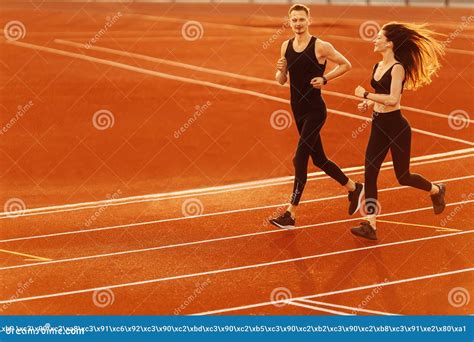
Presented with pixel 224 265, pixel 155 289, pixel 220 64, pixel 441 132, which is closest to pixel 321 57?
pixel 224 265

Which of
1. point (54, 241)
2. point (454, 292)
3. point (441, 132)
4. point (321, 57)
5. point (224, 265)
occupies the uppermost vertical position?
point (441, 132)

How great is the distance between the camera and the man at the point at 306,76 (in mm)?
10609

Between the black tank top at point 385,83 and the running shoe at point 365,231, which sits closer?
the black tank top at point 385,83

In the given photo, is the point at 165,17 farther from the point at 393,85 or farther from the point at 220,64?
the point at 393,85

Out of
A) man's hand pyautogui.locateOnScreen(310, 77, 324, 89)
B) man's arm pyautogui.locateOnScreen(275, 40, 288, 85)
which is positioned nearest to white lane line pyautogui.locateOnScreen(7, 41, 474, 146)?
man's arm pyautogui.locateOnScreen(275, 40, 288, 85)

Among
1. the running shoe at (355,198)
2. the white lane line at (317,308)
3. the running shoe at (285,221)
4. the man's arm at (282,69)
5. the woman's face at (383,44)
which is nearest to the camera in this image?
the white lane line at (317,308)

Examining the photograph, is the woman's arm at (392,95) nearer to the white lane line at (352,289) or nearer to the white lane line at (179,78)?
the white lane line at (352,289)

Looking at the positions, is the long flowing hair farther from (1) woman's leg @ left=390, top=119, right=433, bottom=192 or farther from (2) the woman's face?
(1) woman's leg @ left=390, top=119, right=433, bottom=192

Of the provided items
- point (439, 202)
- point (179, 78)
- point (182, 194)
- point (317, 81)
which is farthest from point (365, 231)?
point (179, 78)

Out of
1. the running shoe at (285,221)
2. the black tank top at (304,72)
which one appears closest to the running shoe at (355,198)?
the running shoe at (285,221)

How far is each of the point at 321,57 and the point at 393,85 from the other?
0.88 m

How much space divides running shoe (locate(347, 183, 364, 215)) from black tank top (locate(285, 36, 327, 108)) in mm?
1204

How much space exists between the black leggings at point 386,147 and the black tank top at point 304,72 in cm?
70

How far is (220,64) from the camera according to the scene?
68.4 ft
